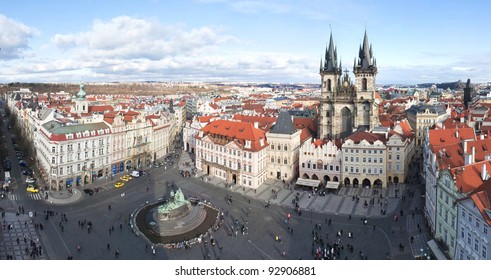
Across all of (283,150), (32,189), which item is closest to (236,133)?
(283,150)

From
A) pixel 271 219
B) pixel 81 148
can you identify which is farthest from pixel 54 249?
pixel 81 148

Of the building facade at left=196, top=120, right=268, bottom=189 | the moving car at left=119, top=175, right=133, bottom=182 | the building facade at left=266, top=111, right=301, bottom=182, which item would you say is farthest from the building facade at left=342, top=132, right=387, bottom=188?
the moving car at left=119, top=175, right=133, bottom=182

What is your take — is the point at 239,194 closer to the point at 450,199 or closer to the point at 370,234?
the point at 370,234

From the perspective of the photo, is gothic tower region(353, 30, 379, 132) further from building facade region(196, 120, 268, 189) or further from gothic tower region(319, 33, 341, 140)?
building facade region(196, 120, 268, 189)

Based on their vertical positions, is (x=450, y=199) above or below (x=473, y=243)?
above

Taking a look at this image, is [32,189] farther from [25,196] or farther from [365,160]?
[365,160]

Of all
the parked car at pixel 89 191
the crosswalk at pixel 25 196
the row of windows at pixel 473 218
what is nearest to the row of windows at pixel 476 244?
the row of windows at pixel 473 218

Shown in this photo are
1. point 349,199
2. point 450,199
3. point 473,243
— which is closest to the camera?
point 473,243
